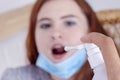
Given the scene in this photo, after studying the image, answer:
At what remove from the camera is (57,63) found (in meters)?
1.04

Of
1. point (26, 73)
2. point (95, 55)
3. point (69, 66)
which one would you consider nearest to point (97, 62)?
point (95, 55)

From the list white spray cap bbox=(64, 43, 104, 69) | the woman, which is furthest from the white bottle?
the woman

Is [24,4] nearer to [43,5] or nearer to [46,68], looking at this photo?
[43,5]

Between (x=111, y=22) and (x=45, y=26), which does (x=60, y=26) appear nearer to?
(x=45, y=26)

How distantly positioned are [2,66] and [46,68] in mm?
226

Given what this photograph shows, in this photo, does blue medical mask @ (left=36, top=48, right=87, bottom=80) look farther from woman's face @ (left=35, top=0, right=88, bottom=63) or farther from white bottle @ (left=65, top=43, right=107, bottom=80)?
white bottle @ (left=65, top=43, right=107, bottom=80)

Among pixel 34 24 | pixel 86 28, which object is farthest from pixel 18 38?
pixel 86 28

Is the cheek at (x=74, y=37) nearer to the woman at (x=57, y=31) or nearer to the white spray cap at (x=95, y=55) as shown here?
the woman at (x=57, y=31)

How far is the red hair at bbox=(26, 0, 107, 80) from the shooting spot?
3.35 ft

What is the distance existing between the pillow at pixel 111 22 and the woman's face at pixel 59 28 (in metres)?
0.13

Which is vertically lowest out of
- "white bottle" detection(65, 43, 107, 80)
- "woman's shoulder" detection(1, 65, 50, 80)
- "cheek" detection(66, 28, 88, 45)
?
"woman's shoulder" detection(1, 65, 50, 80)

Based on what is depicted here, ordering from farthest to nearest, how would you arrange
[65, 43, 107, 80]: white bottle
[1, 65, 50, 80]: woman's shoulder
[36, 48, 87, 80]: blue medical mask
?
[1, 65, 50, 80]: woman's shoulder
[36, 48, 87, 80]: blue medical mask
[65, 43, 107, 80]: white bottle

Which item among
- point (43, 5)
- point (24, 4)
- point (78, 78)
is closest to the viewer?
point (78, 78)

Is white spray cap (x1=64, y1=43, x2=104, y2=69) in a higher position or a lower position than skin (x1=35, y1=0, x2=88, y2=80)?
higher
